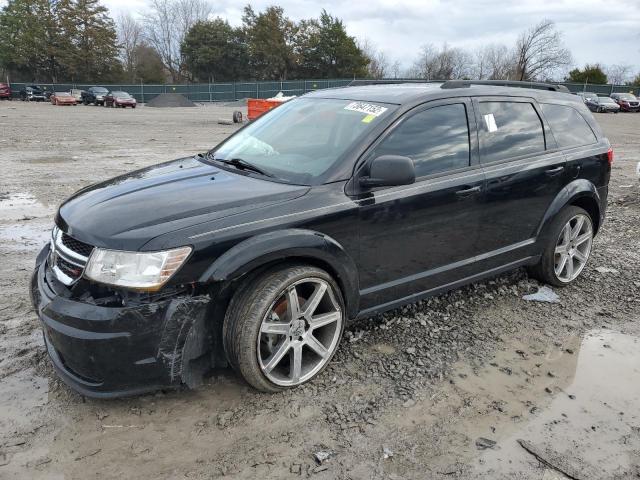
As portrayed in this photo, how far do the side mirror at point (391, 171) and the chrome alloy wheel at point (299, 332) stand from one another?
0.71m

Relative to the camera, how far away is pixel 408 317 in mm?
3969

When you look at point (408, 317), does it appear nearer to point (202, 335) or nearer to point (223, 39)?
point (202, 335)

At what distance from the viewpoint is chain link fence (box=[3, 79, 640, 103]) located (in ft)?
163

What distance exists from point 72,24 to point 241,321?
236 ft

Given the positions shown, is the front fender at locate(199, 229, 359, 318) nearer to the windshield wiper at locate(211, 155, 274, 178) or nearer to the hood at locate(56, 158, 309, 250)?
the hood at locate(56, 158, 309, 250)

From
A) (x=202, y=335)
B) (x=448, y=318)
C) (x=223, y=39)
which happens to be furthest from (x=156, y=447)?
(x=223, y=39)

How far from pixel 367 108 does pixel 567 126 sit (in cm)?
210

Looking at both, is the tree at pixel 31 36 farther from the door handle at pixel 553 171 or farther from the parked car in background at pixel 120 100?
the door handle at pixel 553 171

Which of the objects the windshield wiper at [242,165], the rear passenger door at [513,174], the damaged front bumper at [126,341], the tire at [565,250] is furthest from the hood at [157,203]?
the tire at [565,250]

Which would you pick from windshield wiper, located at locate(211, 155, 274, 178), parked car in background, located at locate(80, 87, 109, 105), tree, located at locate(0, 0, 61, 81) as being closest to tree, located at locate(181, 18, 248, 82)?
tree, located at locate(0, 0, 61, 81)

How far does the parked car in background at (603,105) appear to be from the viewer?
38.0 metres

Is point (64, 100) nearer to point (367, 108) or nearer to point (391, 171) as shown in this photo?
point (367, 108)

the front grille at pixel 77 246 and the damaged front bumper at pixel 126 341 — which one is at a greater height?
Result: the front grille at pixel 77 246

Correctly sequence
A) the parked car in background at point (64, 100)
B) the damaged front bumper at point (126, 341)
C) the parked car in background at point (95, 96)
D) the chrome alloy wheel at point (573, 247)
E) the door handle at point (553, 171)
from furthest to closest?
the parked car in background at point (95, 96) → the parked car in background at point (64, 100) → the chrome alloy wheel at point (573, 247) → the door handle at point (553, 171) → the damaged front bumper at point (126, 341)
